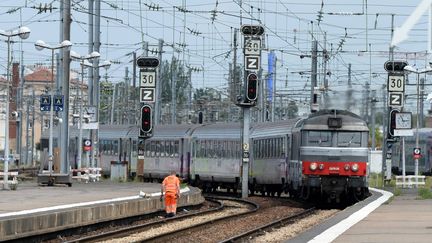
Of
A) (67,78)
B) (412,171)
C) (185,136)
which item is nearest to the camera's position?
(67,78)

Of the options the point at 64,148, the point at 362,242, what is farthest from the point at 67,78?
the point at 362,242

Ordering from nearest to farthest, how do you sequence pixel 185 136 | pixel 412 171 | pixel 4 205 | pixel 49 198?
pixel 4 205 → pixel 49 198 → pixel 185 136 → pixel 412 171

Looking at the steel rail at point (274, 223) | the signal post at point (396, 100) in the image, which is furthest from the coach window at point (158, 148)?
the steel rail at point (274, 223)

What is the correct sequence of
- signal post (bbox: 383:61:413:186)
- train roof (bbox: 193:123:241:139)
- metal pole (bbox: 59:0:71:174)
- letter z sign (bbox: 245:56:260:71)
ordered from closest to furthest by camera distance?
letter z sign (bbox: 245:56:260:71) < metal pole (bbox: 59:0:71:174) < signal post (bbox: 383:61:413:186) < train roof (bbox: 193:123:241:139)

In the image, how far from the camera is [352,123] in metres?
37.4

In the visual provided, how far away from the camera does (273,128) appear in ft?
150

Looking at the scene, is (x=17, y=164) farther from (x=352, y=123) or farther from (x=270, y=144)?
(x=352, y=123)

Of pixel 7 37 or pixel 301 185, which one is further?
pixel 7 37

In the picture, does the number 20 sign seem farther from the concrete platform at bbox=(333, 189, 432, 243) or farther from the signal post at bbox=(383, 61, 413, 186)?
the concrete platform at bbox=(333, 189, 432, 243)

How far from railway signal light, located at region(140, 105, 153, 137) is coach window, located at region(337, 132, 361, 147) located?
11.7 metres

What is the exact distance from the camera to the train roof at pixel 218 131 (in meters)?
53.7

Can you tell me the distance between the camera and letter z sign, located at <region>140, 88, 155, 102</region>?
47972 millimetres

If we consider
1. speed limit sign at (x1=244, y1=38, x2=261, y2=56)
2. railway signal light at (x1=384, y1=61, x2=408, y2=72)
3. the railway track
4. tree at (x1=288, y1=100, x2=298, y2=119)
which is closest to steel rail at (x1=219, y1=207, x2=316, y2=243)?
the railway track

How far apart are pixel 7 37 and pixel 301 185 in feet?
45.1
